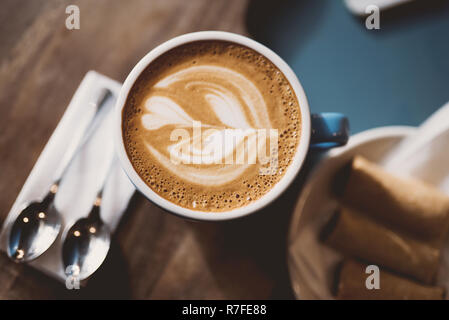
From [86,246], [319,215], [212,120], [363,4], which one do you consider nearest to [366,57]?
[363,4]

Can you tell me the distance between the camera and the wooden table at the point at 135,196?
72cm

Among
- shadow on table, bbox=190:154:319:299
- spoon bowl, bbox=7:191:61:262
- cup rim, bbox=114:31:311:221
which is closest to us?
cup rim, bbox=114:31:311:221

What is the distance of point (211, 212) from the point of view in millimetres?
521

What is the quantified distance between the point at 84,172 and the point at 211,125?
30 centimetres

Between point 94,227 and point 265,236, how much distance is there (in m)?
0.35

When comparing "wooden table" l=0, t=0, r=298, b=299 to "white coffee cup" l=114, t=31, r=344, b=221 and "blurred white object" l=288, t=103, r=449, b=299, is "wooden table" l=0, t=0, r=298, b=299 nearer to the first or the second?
"blurred white object" l=288, t=103, r=449, b=299

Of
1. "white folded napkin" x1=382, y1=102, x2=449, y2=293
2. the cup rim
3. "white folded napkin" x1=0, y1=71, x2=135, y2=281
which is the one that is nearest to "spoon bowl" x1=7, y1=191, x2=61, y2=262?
"white folded napkin" x1=0, y1=71, x2=135, y2=281

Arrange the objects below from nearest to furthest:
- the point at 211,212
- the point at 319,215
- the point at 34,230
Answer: the point at 211,212 < the point at 34,230 < the point at 319,215

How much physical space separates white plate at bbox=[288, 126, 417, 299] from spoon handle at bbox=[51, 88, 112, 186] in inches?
17.0

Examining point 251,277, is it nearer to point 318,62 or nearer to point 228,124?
point 228,124

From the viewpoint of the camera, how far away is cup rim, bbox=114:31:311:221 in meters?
0.51

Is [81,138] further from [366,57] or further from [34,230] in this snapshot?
[366,57]

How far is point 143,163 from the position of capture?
534mm
